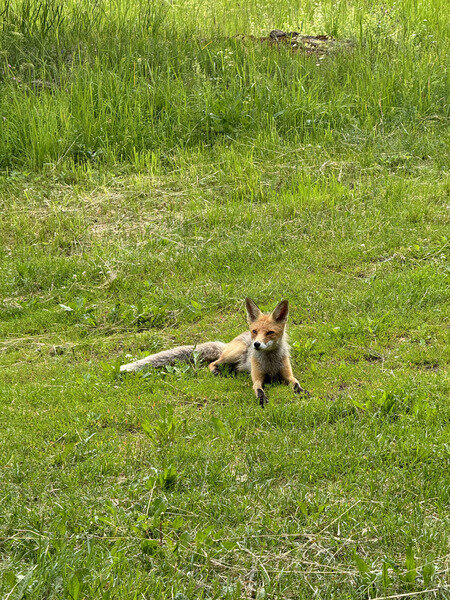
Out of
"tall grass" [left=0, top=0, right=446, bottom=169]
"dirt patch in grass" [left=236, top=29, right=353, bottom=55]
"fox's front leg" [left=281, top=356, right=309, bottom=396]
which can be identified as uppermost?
"dirt patch in grass" [left=236, top=29, right=353, bottom=55]

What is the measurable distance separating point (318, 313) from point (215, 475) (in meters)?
3.01

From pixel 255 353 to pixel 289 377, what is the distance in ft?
1.36

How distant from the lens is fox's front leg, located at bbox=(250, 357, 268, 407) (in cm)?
518

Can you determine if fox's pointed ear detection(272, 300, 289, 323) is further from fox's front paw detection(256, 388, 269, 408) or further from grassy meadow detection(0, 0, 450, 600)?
fox's front paw detection(256, 388, 269, 408)

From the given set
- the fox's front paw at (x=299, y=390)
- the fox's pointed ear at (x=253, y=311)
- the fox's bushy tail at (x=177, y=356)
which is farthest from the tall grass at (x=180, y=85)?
the fox's front paw at (x=299, y=390)

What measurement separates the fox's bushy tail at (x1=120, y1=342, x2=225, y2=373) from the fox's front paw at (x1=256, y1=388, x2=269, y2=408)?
0.90 meters

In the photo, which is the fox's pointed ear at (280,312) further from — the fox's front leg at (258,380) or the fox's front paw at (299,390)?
the fox's front paw at (299,390)

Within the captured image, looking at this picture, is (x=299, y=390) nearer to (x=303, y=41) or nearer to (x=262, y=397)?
(x=262, y=397)

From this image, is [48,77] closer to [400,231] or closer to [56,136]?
[56,136]

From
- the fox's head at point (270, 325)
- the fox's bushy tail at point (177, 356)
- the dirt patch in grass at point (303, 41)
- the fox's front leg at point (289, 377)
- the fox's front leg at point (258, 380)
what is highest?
the dirt patch in grass at point (303, 41)

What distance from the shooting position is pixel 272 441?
449 centimetres

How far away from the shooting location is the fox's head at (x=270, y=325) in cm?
546

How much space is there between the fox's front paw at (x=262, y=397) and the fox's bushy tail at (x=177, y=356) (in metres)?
0.90

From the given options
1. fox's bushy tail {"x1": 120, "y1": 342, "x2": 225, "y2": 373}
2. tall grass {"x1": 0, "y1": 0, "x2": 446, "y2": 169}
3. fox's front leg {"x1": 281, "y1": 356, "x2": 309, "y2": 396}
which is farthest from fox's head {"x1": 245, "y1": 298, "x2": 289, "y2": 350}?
tall grass {"x1": 0, "y1": 0, "x2": 446, "y2": 169}
